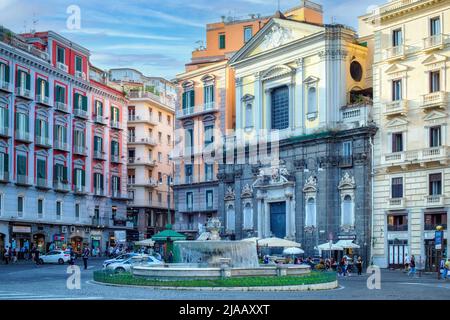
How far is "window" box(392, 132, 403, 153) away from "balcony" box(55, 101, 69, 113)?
31.6 metres

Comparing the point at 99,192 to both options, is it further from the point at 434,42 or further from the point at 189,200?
the point at 434,42

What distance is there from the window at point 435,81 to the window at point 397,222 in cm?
864

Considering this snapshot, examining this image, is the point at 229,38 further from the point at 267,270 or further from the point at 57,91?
the point at 267,270

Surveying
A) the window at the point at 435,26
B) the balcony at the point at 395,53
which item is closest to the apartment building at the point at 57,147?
the balcony at the point at 395,53

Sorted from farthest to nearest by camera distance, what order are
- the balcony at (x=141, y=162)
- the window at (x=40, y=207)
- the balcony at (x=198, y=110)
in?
the balcony at (x=141, y=162) < the balcony at (x=198, y=110) < the window at (x=40, y=207)

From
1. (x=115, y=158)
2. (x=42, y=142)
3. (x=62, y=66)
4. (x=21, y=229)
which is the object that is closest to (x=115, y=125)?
(x=115, y=158)

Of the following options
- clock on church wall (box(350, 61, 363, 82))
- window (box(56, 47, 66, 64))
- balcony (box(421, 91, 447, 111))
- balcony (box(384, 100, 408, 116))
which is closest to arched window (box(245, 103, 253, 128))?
clock on church wall (box(350, 61, 363, 82))

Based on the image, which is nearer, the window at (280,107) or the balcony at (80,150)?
the window at (280,107)

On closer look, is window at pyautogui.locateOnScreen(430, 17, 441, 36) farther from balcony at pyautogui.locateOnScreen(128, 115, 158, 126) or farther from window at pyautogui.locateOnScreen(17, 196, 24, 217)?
balcony at pyautogui.locateOnScreen(128, 115, 158, 126)

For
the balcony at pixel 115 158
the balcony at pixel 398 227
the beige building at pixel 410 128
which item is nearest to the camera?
the beige building at pixel 410 128

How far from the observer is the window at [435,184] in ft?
160

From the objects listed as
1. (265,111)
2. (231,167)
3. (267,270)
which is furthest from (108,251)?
(267,270)

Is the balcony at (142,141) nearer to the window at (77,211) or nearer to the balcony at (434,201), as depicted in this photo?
the window at (77,211)

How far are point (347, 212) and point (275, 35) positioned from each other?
1690cm
